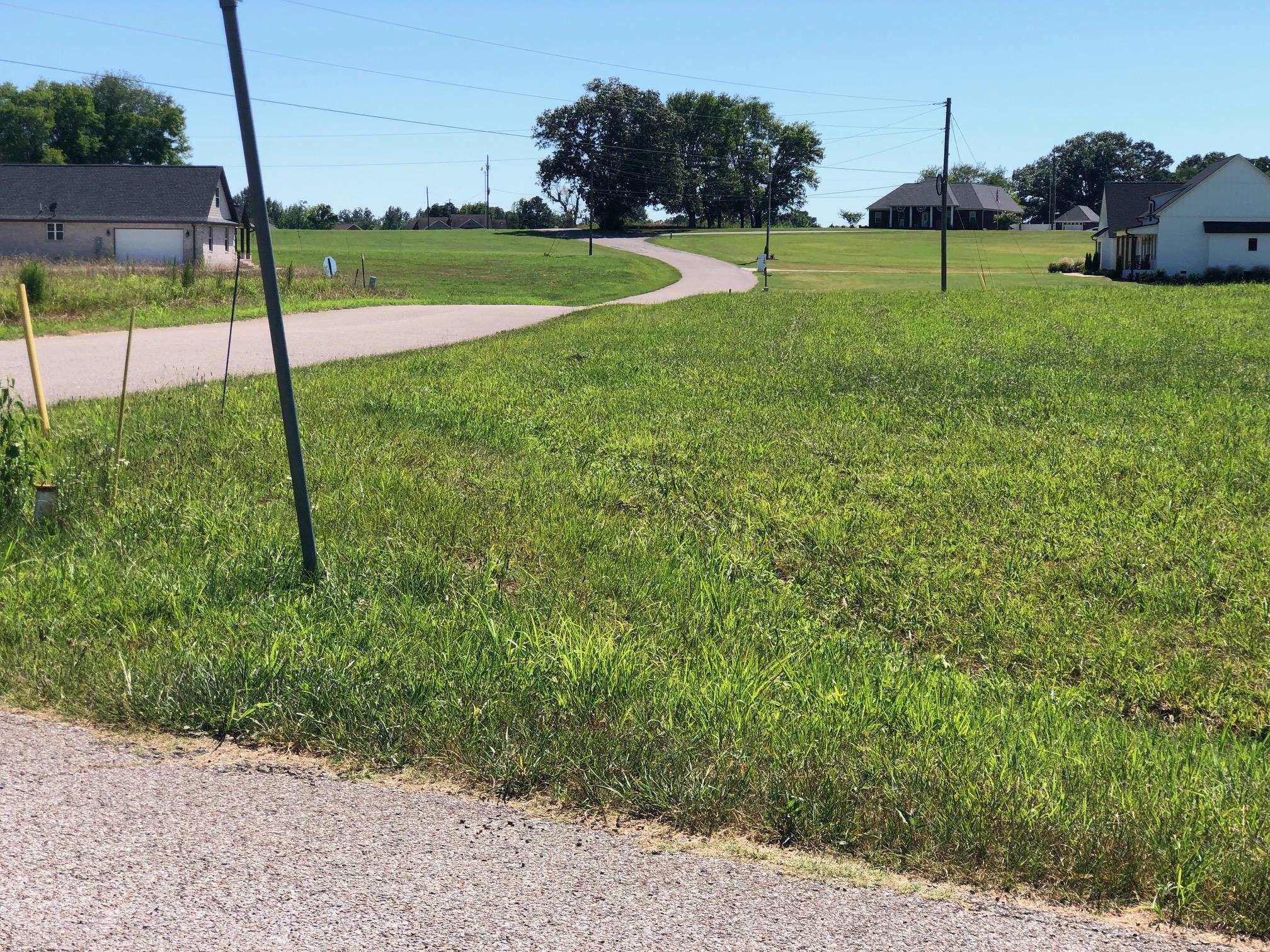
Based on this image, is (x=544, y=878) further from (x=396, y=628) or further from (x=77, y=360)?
(x=77, y=360)

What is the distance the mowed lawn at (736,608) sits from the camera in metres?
3.71

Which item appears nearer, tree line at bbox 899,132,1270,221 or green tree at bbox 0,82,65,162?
green tree at bbox 0,82,65,162

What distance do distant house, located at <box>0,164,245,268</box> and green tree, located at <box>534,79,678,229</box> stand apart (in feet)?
200

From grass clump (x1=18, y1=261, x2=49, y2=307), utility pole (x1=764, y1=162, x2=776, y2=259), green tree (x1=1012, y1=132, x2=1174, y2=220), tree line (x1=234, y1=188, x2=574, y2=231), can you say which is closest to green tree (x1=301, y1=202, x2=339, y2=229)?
tree line (x1=234, y1=188, x2=574, y2=231)

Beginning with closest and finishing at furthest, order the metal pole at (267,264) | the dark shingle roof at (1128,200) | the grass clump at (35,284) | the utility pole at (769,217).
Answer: the metal pole at (267,264) < the grass clump at (35,284) < the utility pole at (769,217) < the dark shingle roof at (1128,200)

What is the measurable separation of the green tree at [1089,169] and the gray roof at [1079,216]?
1161 cm

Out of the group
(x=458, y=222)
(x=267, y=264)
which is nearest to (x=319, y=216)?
(x=458, y=222)

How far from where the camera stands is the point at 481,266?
63125 millimetres

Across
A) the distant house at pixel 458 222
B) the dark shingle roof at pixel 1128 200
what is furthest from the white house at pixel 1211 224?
the distant house at pixel 458 222

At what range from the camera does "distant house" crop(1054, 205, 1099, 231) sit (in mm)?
144000

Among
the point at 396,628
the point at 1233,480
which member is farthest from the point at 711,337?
the point at 396,628

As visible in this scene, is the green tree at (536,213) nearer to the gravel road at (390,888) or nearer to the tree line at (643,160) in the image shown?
the tree line at (643,160)

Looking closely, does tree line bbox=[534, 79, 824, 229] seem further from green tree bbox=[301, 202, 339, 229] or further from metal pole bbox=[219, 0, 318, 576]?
metal pole bbox=[219, 0, 318, 576]

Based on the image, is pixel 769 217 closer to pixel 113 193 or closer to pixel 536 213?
pixel 113 193
